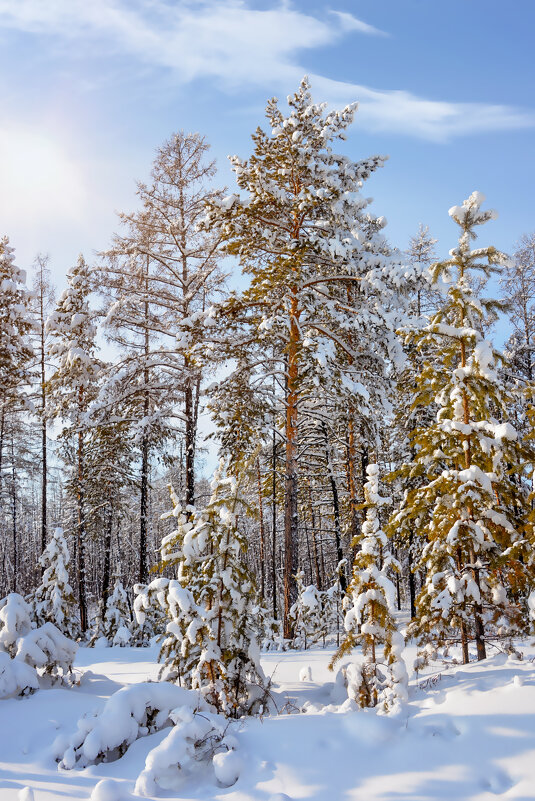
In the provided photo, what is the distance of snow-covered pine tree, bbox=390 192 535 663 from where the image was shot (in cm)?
602

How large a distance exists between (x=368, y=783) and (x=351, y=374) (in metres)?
8.81

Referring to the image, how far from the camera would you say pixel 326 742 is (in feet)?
14.6

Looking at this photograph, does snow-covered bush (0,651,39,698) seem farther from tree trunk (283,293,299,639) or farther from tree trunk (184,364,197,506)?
tree trunk (184,364,197,506)

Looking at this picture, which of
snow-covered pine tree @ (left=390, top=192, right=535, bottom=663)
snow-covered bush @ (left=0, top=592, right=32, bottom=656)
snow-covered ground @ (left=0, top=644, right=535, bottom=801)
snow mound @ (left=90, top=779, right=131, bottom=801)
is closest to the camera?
snow-covered ground @ (left=0, top=644, right=535, bottom=801)

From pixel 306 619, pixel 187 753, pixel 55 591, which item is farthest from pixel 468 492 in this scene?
pixel 306 619

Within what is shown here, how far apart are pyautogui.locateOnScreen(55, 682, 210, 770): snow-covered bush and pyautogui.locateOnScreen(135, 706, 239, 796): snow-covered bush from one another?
275 millimetres

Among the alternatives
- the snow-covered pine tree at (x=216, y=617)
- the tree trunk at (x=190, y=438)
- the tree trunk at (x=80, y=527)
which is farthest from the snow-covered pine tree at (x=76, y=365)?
the snow-covered pine tree at (x=216, y=617)

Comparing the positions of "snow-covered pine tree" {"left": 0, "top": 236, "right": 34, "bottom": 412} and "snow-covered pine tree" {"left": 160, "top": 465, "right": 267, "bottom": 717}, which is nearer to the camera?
"snow-covered pine tree" {"left": 160, "top": 465, "right": 267, "bottom": 717}

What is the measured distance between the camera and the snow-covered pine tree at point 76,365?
17.2 metres

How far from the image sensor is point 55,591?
9.23 metres

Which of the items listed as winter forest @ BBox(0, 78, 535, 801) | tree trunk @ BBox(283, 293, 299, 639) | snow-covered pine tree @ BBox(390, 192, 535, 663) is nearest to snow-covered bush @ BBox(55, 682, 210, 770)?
winter forest @ BBox(0, 78, 535, 801)

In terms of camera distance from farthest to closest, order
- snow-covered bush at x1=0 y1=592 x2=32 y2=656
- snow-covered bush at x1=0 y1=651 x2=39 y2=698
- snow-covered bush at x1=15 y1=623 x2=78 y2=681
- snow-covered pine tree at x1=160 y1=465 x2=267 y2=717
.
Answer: snow-covered bush at x1=0 y1=592 x2=32 y2=656, snow-covered bush at x1=15 y1=623 x2=78 y2=681, snow-covered bush at x1=0 y1=651 x2=39 y2=698, snow-covered pine tree at x1=160 y1=465 x2=267 y2=717

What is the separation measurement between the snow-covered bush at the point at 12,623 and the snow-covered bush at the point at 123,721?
8.28 feet

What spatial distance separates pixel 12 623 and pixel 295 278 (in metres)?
8.29
